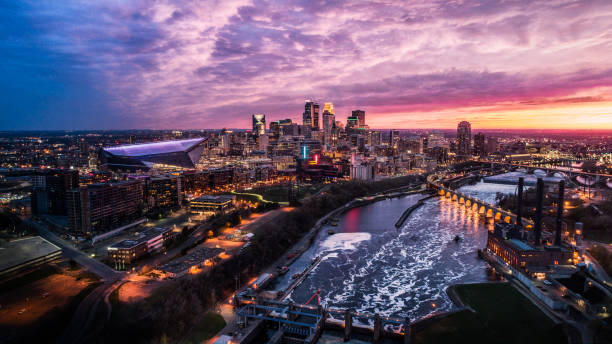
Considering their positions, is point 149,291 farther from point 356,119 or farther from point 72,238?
point 356,119

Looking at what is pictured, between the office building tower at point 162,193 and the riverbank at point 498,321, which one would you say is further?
the office building tower at point 162,193

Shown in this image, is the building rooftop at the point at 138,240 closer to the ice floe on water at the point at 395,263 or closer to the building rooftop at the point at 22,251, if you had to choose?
the building rooftop at the point at 22,251

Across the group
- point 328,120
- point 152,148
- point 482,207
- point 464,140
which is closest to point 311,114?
point 328,120

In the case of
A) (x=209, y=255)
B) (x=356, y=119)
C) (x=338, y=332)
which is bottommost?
(x=338, y=332)

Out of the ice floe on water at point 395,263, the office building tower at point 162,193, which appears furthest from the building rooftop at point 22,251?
the office building tower at point 162,193

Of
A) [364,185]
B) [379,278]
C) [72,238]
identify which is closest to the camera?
[379,278]

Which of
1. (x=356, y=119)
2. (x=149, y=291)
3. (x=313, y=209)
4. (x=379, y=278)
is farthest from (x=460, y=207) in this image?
(x=356, y=119)
